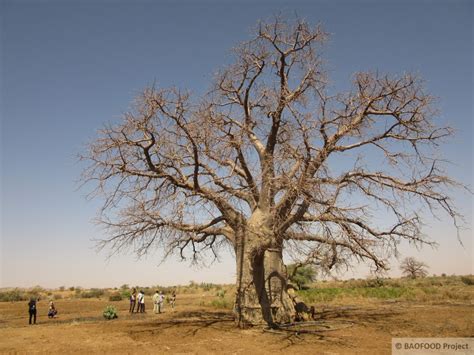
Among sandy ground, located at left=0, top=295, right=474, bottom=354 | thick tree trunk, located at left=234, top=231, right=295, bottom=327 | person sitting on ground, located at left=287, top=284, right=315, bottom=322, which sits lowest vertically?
sandy ground, located at left=0, top=295, right=474, bottom=354

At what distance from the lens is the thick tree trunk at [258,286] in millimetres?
10906

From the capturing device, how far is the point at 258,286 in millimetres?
10953

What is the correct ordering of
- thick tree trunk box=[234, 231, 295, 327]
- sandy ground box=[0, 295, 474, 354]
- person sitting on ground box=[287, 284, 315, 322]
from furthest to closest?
person sitting on ground box=[287, 284, 315, 322]
thick tree trunk box=[234, 231, 295, 327]
sandy ground box=[0, 295, 474, 354]

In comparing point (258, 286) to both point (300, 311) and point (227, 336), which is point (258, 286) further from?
point (300, 311)

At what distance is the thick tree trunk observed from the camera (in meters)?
10.9

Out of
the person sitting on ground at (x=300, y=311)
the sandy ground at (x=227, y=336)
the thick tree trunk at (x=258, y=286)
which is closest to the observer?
the sandy ground at (x=227, y=336)

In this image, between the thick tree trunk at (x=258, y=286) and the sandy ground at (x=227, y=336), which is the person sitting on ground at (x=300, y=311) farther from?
the thick tree trunk at (x=258, y=286)

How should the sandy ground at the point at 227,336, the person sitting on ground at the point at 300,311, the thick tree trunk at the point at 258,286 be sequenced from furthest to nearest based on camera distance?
1. the person sitting on ground at the point at 300,311
2. the thick tree trunk at the point at 258,286
3. the sandy ground at the point at 227,336

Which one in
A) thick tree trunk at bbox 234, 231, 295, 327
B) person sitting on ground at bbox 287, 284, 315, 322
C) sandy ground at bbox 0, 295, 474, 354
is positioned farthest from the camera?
person sitting on ground at bbox 287, 284, 315, 322

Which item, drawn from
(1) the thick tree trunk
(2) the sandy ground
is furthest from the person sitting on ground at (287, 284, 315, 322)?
(1) the thick tree trunk

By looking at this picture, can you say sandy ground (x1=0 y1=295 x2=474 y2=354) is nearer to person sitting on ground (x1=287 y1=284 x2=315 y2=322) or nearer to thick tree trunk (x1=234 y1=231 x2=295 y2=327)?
thick tree trunk (x1=234 y1=231 x2=295 y2=327)

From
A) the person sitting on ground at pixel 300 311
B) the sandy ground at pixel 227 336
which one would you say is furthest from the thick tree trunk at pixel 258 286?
the person sitting on ground at pixel 300 311

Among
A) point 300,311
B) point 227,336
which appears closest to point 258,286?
point 227,336

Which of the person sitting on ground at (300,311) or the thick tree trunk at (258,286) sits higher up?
the thick tree trunk at (258,286)
